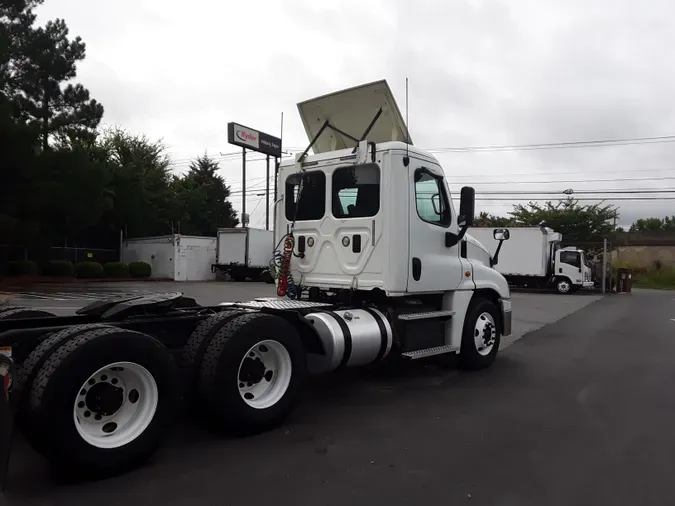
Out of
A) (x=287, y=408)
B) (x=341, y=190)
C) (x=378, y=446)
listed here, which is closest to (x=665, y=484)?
(x=378, y=446)

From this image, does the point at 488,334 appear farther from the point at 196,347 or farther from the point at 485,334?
the point at 196,347

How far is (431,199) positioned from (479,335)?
79.7 inches

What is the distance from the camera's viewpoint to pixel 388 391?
21.4 feet

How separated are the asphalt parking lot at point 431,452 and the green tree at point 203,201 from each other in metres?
40.9

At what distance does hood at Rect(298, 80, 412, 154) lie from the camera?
7.02 meters

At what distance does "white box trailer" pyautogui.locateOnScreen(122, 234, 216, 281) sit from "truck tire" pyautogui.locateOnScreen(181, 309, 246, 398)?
3084 cm

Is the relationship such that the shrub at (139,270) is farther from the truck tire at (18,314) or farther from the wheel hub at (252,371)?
the wheel hub at (252,371)

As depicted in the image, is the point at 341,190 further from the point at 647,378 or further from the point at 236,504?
the point at 647,378

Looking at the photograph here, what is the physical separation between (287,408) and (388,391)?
5.98ft

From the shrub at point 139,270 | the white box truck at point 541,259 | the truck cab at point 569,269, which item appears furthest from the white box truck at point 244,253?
the truck cab at point 569,269

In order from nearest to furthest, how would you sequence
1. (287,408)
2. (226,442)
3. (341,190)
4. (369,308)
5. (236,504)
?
1. (236,504)
2. (226,442)
3. (287,408)
4. (369,308)
5. (341,190)

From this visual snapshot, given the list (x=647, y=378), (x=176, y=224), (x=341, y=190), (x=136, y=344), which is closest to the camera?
(x=136, y=344)

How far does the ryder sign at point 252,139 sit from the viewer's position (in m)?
46.3

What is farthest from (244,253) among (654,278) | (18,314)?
(654,278)
